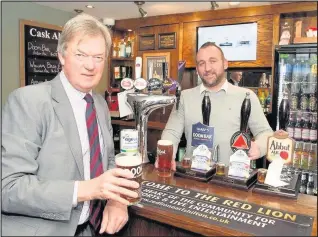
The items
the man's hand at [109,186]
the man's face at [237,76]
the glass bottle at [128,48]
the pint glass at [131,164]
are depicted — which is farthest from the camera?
the glass bottle at [128,48]

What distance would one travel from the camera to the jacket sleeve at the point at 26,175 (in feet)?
3.06

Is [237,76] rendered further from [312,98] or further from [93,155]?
[93,155]

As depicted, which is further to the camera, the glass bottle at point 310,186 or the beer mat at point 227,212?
the glass bottle at point 310,186

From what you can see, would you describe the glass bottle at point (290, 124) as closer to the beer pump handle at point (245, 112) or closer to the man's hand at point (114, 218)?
the beer pump handle at point (245, 112)

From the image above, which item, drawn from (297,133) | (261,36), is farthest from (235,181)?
(261,36)

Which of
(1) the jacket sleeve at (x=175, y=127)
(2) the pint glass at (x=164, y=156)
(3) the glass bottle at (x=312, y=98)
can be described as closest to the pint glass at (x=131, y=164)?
(2) the pint glass at (x=164, y=156)

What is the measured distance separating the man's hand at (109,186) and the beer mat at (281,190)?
2.01ft

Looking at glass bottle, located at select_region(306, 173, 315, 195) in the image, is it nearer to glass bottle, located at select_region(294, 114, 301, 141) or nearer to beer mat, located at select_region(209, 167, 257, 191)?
beer mat, located at select_region(209, 167, 257, 191)

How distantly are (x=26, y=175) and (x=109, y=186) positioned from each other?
29cm

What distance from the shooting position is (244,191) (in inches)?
51.1

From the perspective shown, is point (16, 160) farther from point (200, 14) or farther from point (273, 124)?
point (200, 14)

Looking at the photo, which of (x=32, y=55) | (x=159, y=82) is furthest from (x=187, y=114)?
(x=32, y=55)

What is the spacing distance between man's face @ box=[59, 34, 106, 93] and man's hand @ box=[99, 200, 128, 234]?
0.50 m

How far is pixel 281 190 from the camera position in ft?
4.06
